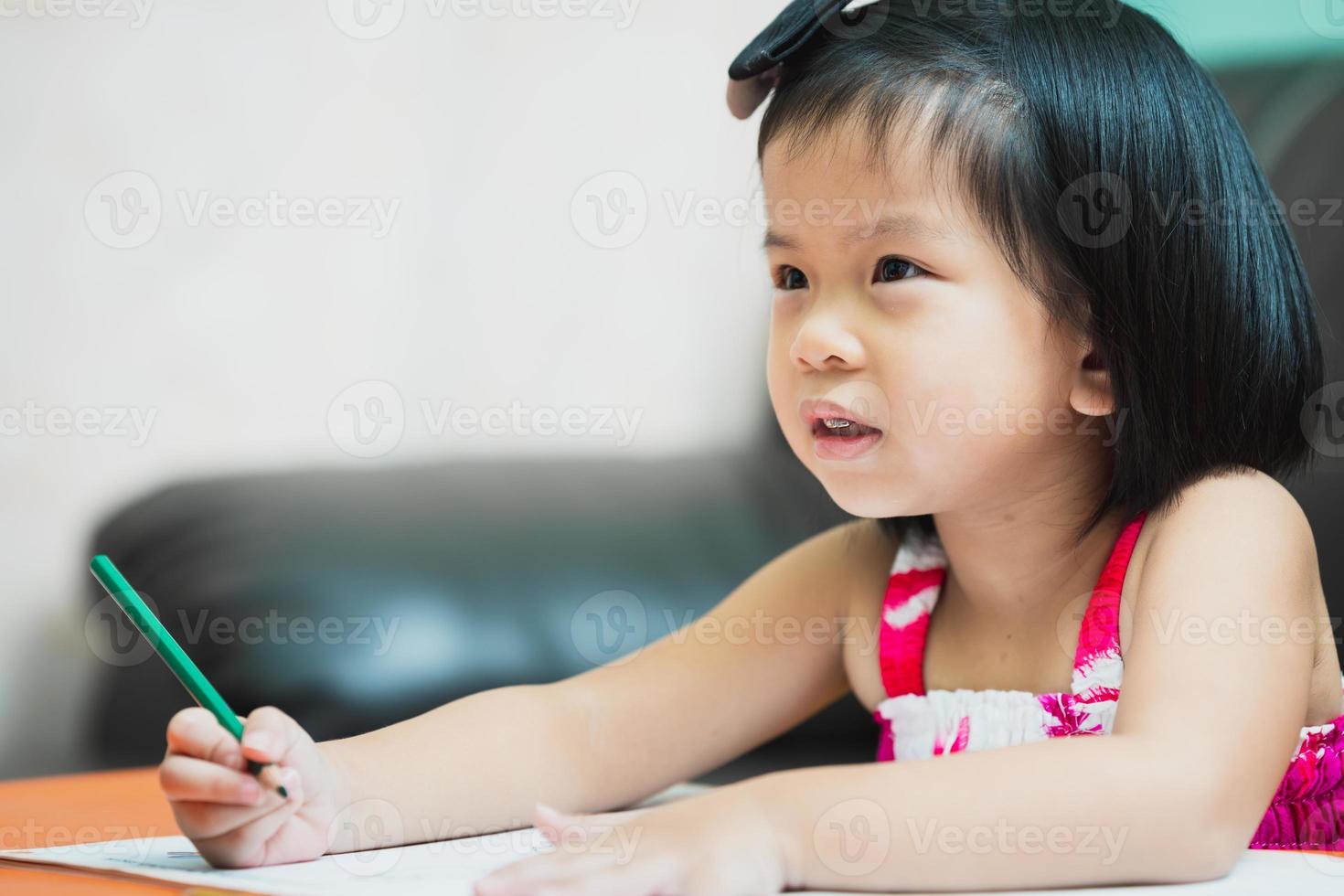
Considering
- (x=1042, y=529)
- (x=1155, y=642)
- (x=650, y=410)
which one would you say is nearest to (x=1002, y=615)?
(x=1042, y=529)

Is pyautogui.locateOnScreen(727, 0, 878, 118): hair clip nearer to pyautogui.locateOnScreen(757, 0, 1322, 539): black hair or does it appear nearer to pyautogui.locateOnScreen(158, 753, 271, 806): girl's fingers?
pyautogui.locateOnScreen(757, 0, 1322, 539): black hair

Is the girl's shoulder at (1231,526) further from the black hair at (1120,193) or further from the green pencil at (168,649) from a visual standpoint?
the green pencil at (168,649)

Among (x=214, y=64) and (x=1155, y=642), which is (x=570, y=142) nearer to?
(x=214, y=64)

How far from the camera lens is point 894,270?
795mm

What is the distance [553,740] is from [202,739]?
0.99 feet

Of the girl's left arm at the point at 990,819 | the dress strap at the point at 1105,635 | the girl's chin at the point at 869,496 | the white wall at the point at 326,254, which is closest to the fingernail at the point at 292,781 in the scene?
the girl's left arm at the point at 990,819

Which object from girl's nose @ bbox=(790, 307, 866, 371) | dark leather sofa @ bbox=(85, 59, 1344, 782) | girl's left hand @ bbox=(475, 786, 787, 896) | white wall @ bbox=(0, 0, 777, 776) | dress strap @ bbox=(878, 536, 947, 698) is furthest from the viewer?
white wall @ bbox=(0, 0, 777, 776)

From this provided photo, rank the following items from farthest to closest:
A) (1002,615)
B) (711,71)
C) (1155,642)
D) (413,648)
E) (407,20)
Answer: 1. (711,71)
2. (407,20)
3. (413,648)
4. (1002,615)
5. (1155,642)

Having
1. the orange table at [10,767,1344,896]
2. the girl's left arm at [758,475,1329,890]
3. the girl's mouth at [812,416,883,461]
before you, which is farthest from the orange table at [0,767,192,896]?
the girl's mouth at [812,416,883,461]

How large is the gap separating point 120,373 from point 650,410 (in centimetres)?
71

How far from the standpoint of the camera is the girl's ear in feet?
2.74

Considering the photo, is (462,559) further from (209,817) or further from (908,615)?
(209,817)

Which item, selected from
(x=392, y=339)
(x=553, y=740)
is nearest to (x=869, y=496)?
(x=553, y=740)

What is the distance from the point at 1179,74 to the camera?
84cm
